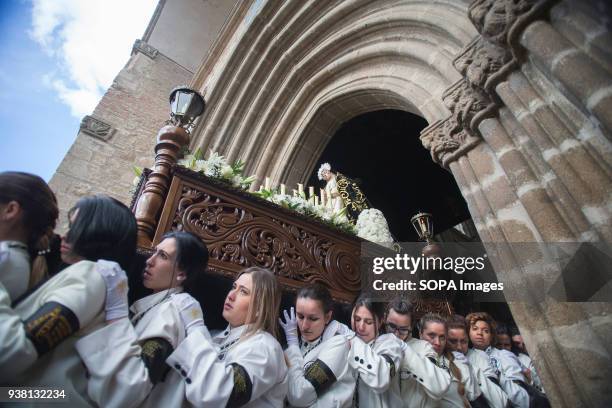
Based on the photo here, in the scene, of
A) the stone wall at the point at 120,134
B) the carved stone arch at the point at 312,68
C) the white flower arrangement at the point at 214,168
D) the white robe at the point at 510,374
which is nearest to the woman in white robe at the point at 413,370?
the white robe at the point at 510,374

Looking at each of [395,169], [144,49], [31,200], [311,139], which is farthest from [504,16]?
[144,49]

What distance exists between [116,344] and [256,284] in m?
0.66

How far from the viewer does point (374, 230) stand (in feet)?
10.1

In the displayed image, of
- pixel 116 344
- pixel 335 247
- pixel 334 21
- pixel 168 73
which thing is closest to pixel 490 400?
pixel 335 247

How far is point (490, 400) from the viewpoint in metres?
2.10

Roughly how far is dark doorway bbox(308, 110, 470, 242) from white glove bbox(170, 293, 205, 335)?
4.52 m

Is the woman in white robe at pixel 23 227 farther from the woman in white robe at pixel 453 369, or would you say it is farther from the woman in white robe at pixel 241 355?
the woman in white robe at pixel 453 369

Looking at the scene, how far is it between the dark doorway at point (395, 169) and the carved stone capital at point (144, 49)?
234 inches

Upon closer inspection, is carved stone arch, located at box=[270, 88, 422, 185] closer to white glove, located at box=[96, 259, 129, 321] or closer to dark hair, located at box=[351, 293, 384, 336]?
dark hair, located at box=[351, 293, 384, 336]

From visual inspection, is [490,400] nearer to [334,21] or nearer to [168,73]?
[334,21]

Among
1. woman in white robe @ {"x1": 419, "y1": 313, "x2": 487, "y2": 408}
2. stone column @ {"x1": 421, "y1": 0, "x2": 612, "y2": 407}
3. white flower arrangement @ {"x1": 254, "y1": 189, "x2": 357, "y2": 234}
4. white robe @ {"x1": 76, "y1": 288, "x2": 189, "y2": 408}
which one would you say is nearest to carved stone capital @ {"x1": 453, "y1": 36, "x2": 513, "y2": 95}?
stone column @ {"x1": 421, "y1": 0, "x2": 612, "y2": 407}

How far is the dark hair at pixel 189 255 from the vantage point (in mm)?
1408

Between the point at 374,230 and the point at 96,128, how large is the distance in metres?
6.02

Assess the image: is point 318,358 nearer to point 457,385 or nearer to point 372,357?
point 372,357
